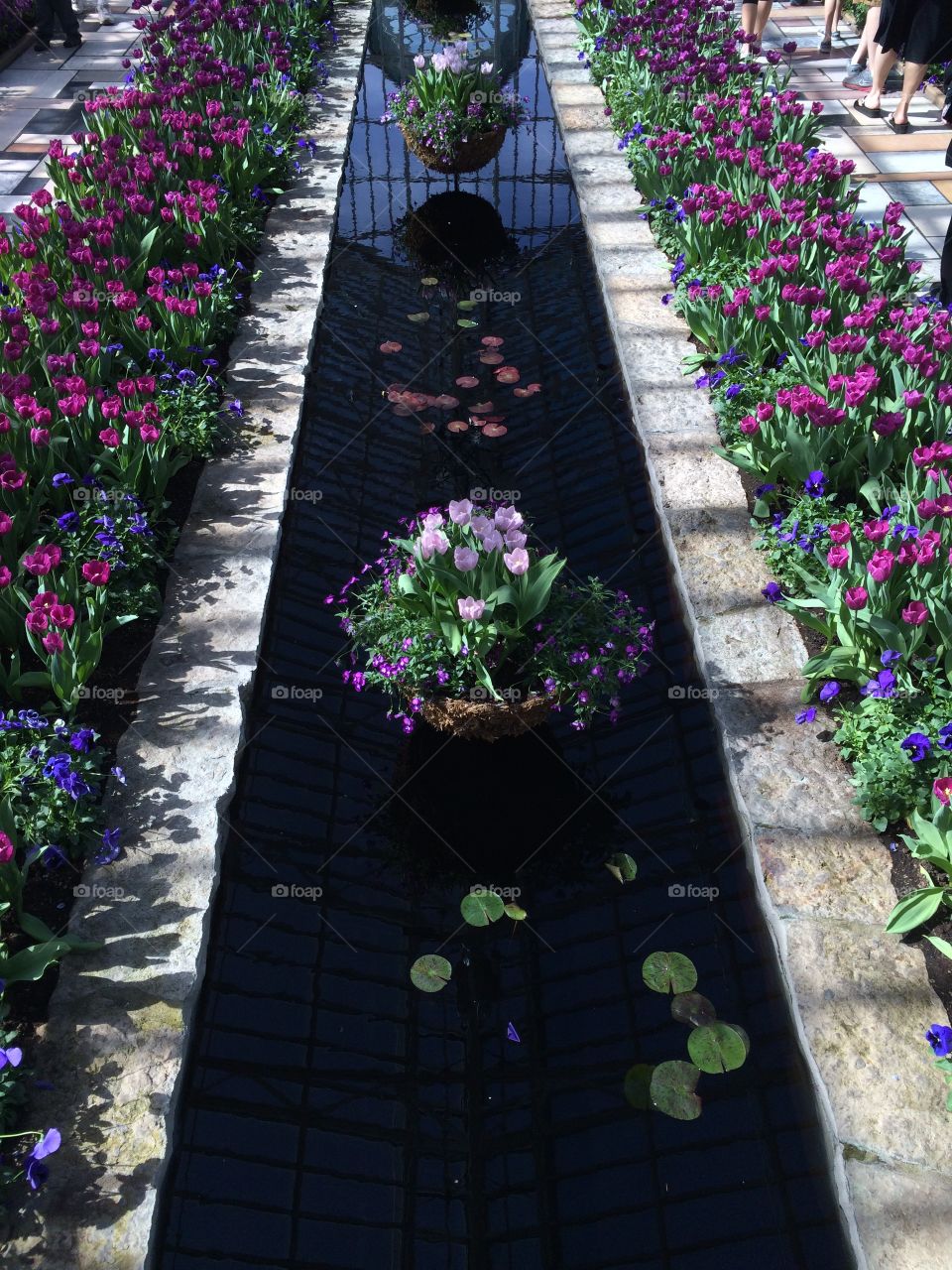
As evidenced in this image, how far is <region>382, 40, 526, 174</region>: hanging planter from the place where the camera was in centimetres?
611

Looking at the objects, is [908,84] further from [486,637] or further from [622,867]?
[622,867]

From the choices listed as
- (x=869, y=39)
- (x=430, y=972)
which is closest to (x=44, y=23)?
(x=869, y=39)

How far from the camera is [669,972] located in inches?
102

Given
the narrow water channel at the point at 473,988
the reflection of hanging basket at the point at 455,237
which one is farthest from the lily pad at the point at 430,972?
the reflection of hanging basket at the point at 455,237

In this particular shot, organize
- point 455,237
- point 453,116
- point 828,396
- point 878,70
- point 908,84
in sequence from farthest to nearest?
point 878,70 → point 908,84 → point 453,116 → point 455,237 → point 828,396

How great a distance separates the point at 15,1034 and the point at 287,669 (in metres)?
1.29

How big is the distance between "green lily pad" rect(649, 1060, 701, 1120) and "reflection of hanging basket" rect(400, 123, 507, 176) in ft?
17.1

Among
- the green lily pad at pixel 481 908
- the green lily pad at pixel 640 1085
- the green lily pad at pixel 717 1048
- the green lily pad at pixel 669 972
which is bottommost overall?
the green lily pad at pixel 640 1085

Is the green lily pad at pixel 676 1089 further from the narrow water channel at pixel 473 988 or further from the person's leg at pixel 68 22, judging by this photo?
the person's leg at pixel 68 22

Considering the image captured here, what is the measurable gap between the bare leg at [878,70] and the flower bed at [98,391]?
3.70 m

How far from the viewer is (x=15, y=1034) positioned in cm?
235

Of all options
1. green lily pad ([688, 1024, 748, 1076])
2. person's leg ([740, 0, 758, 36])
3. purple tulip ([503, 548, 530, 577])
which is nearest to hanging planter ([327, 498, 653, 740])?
purple tulip ([503, 548, 530, 577])

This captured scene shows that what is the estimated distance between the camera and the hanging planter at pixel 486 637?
2869mm

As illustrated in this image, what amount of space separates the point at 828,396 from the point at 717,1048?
217cm
